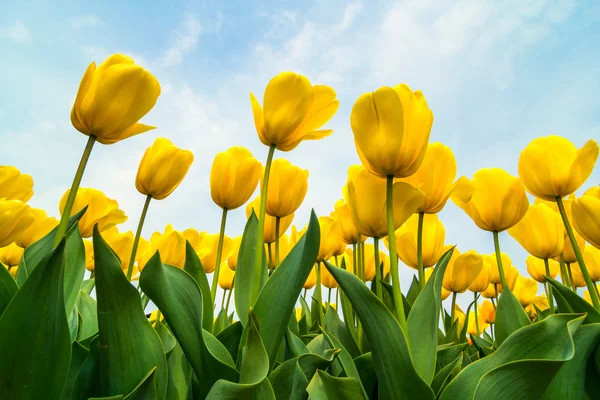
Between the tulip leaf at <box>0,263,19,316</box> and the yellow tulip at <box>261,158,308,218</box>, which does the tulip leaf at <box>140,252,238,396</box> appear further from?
the yellow tulip at <box>261,158,308,218</box>

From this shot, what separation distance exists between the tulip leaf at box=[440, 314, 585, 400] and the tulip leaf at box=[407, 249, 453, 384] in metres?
0.07

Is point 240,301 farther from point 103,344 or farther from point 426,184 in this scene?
point 426,184

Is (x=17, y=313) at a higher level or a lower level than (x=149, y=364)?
higher

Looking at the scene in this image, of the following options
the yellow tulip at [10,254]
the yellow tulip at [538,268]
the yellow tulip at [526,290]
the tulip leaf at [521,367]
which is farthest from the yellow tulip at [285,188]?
the yellow tulip at [526,290]

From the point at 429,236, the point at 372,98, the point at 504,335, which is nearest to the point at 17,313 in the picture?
the point at 372,98

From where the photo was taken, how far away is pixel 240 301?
4.30 feet

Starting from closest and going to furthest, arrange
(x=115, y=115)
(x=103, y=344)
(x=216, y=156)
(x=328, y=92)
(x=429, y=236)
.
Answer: (x=103, y=344) < (x=115, y=115) < (x=328, y=92) < (x=216, y=156) < (x=429, y=236)

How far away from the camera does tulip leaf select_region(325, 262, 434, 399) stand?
90 cm

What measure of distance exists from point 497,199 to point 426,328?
2.39ft

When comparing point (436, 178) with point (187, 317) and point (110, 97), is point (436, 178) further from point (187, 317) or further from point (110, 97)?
point (110, 97)

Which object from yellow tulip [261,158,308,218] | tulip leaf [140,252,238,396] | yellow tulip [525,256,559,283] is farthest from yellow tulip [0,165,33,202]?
yellow tulip [525,256,559,283]

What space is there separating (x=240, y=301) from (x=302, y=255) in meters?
0.36

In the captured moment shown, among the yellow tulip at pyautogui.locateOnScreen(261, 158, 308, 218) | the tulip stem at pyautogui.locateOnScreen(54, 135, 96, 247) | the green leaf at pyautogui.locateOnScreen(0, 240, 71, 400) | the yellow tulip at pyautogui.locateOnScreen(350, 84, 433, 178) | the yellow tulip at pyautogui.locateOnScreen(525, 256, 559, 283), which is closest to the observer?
the green leaf at pyautogui.locateOnScreen(0, 240, 71, 400)

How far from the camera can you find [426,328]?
1043 millimetres
